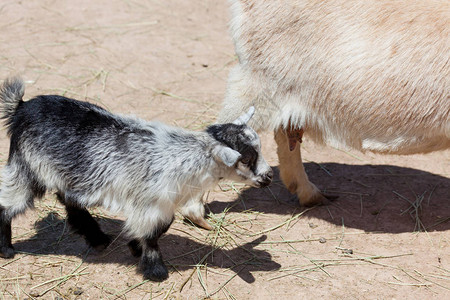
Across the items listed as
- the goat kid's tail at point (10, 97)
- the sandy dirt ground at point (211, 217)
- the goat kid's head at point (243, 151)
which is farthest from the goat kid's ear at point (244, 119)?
the goat kid's tail at point (10, 97)

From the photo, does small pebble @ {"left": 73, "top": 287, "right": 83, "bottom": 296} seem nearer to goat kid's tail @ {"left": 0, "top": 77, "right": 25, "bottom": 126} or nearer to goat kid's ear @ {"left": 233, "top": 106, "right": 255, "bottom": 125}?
goat kid's tail @ {"left": 0, "top": 77, "right": 25, "bottom": 126}

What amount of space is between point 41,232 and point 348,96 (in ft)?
8.36

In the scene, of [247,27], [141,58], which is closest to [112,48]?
[141,58]

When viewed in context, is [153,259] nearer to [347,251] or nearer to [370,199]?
[347,251]

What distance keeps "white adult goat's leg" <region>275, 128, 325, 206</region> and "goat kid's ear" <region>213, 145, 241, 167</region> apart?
4.59 ft

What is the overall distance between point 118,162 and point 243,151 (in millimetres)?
816

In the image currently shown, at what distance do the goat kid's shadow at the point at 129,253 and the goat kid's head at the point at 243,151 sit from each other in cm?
72

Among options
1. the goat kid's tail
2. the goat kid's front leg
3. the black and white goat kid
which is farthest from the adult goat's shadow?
the goat kid's tail

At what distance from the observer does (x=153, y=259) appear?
12.1 feet

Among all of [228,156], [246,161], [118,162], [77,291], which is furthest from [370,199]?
[77,291]

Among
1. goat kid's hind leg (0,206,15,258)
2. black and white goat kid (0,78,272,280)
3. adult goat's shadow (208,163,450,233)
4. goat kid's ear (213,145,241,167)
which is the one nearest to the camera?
goat kid's ear (213,145,241,167)

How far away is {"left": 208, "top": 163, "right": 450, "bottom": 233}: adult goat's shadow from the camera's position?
4793 millimetres

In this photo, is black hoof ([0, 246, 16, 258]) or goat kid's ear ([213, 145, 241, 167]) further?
black hoof ([0, 246, 16, 258])

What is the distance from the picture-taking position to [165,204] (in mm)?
3539
